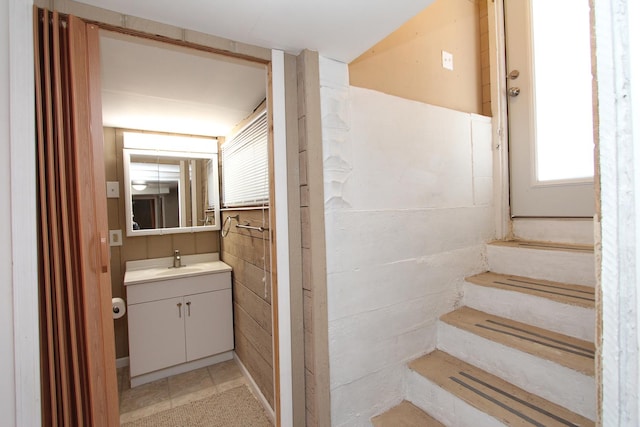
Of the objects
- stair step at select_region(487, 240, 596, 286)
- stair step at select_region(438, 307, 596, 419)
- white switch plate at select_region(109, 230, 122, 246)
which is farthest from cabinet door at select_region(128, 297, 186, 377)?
stair step at select_region(487, 240, 596, 286)

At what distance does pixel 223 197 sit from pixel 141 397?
172 cm

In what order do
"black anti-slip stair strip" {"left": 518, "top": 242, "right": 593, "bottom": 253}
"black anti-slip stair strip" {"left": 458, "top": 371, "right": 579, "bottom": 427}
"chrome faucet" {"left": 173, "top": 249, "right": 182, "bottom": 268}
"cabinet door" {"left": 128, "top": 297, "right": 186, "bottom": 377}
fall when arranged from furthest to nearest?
"chrome faucet" {"left": 173, "top": 249, "right": 182, "bottom": 268}
"cabinet door" {"left": 128, "top": 297, "right": 186, "bottom": 377}
"black anti-slip stair strip" {"left": 518, "top": 242, "right": 593, "bottom": 253}
"black anti-slip stair strip" {"left": 458, "top": 371, "right": 579, "bottom": 427}

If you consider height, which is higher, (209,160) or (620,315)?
(209,160)

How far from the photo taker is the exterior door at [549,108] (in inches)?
73.2

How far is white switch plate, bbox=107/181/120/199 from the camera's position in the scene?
8.34 ft

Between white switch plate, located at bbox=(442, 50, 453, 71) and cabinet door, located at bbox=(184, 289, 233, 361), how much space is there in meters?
2.46

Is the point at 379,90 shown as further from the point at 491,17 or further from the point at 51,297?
the point at 51,297

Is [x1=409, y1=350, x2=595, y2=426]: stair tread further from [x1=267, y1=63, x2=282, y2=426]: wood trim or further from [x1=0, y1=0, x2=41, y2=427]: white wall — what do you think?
[x1=0, y1=0, x2=41, y2=427]: white wall

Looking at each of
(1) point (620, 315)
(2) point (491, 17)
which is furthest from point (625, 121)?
(2) point (491, 17)

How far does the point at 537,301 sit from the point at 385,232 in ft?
3.05

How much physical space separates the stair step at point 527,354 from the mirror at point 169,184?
2289mm

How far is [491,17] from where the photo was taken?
7.11ft

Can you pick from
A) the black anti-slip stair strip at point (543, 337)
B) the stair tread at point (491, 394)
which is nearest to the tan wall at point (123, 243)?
the stair tread at point (491, 394)

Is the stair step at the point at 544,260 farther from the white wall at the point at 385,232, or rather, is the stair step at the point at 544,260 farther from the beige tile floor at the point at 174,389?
the beige tile floor at the point at 174,389
